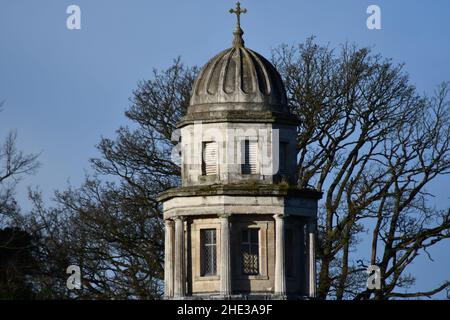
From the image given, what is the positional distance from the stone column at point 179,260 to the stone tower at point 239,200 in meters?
0.03

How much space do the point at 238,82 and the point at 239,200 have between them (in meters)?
4.40

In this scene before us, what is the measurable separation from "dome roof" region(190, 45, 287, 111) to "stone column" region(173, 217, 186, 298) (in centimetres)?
444

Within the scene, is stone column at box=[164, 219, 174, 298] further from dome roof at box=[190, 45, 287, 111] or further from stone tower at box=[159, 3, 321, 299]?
dome roof at box=[190, 45, 287, 111]

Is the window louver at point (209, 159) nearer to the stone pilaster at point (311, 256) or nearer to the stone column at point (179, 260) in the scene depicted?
the stone column at point (179, 260)

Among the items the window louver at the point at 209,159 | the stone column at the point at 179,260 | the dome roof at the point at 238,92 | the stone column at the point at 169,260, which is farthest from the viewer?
the stone column at the point at 169,260

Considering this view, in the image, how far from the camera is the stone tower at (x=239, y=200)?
66.8 metres

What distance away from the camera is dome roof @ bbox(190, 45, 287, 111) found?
68438 mm

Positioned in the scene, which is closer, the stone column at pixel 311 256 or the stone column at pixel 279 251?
the stone column at pixel 279 251

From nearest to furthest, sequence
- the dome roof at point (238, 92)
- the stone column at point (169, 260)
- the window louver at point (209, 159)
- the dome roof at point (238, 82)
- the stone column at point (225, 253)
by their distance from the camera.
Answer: the stone column at point (225, 253), the dome roof at point (238, 92), the window louver at point (209, 159), the stone column at point (169, 260), the dome roof at point (238, 82)

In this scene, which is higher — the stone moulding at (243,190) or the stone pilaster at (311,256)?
the stone moulding at (243,190)

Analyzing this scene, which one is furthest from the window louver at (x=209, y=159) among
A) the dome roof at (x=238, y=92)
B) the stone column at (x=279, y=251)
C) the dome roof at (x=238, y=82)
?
the stone column at (x=279, y=251)

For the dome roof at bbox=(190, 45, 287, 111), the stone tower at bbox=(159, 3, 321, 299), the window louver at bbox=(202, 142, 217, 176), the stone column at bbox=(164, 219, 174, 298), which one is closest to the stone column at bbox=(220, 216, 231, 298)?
the stone tower at bbox=(159, 3, 321, 299)

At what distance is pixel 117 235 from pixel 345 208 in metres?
9.16
